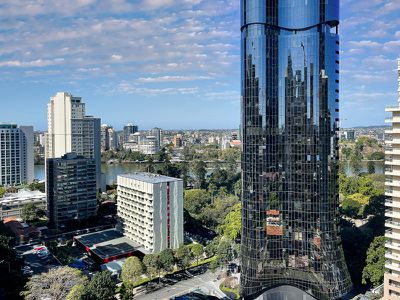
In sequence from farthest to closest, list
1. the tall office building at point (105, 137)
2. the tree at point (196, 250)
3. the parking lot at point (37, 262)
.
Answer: the tall office building at point (105, 137) → the parking lot at point (37, 262) → the tree at point (196, 250)

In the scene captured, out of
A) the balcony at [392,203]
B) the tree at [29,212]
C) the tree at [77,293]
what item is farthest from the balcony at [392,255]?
the tree at [29,212]

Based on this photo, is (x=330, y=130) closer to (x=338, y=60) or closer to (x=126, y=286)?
(x=338, y=60)

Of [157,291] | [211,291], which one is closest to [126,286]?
[157,291]

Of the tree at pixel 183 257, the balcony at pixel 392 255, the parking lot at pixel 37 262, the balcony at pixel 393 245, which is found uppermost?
the balcony at pixel 393 245

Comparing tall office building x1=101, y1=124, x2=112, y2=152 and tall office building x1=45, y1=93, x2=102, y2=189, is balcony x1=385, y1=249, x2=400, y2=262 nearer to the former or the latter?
tall office building x1=45, y1=93, x2=102, y2=189

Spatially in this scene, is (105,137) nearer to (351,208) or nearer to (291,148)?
(351,208)

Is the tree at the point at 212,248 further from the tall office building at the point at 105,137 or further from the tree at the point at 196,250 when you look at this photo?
the tall office building at the point at 105,137

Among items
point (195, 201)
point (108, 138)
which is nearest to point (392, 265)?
point (195, 201)
